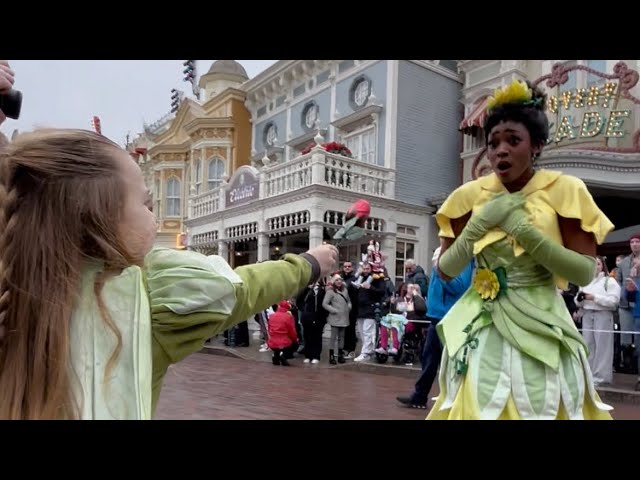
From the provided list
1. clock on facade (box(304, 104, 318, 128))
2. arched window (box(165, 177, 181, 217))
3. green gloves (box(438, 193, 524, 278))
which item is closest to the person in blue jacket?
green gloves (box(438, 193, 524, 278))

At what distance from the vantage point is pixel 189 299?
118 cm

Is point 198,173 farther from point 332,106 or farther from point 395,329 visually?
point 395,329

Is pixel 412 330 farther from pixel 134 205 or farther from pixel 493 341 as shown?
pixel 134 205

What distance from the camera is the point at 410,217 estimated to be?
14625 millimetres

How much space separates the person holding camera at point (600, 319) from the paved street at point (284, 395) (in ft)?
2.63

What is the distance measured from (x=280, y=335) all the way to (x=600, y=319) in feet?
15.8

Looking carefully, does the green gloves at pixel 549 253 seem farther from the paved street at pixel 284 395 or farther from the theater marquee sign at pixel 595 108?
the theater marquee sign at pixel 595 108

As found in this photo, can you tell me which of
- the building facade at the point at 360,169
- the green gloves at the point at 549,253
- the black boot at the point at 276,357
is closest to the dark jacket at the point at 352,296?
the black boot at the point at 276,357

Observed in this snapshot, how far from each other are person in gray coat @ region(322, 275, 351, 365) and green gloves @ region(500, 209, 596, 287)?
292 inches

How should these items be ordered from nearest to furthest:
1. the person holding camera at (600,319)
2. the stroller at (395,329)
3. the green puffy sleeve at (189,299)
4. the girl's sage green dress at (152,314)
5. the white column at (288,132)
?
the girl's sage green dress at (152,314) < the green puffy sleeve at (189,299) < the person holding camera at (600,319) < the stroller at (395,329) < the white column at (288,132)

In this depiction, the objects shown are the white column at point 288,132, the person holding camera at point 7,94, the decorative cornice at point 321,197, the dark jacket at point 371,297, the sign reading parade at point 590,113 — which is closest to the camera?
the person holding camera at point 7,94

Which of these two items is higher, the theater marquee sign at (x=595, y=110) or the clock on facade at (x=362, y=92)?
the clock on facade at (x=362, y=92)

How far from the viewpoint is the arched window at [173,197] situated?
2484 cm
